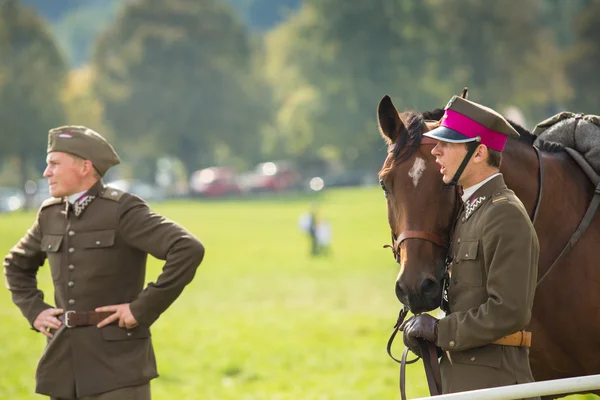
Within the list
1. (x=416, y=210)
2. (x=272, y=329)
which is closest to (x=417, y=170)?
(x=416, y=210)

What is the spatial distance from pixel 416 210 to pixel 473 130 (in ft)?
1.43

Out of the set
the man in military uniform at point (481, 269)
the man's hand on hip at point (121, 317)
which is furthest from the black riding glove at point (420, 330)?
the man's hand on hip at point (121, 317)

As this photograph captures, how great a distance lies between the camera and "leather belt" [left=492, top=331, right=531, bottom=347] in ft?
12.6

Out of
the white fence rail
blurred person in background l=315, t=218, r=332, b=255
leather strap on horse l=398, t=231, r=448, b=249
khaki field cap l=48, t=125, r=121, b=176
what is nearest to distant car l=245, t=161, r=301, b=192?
blurred person in background l=315, t=218, r=332, b=255

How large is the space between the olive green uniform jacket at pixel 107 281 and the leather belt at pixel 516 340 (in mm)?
1949

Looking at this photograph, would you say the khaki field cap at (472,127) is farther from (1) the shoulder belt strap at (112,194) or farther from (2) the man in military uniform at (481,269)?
(1) the shoulder belt strap at (112,194)

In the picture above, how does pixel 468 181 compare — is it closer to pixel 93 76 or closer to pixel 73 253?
pixel 73 253

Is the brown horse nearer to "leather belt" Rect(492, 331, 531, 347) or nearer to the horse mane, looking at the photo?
the horse mane

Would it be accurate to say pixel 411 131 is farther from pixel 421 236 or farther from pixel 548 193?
pixel 548 193

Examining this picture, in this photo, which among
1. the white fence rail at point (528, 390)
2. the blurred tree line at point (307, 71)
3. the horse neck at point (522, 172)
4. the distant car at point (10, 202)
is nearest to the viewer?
the white fence rail at point (528, 390)

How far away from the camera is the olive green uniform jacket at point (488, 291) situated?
3639 mm

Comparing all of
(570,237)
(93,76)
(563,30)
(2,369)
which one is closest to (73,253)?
(570,237)

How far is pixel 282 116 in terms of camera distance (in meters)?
72.1

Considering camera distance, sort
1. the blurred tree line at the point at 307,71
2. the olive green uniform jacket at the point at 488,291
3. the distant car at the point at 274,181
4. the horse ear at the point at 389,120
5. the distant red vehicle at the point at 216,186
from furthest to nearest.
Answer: the blurred tree line at the point at 307,71 → the distant car at the point at 274,181 → the distant red vehicle at the point at 216,186 → the horse ear at the point at 389,120 → the olive green uniform jacket at the point at 488,291
